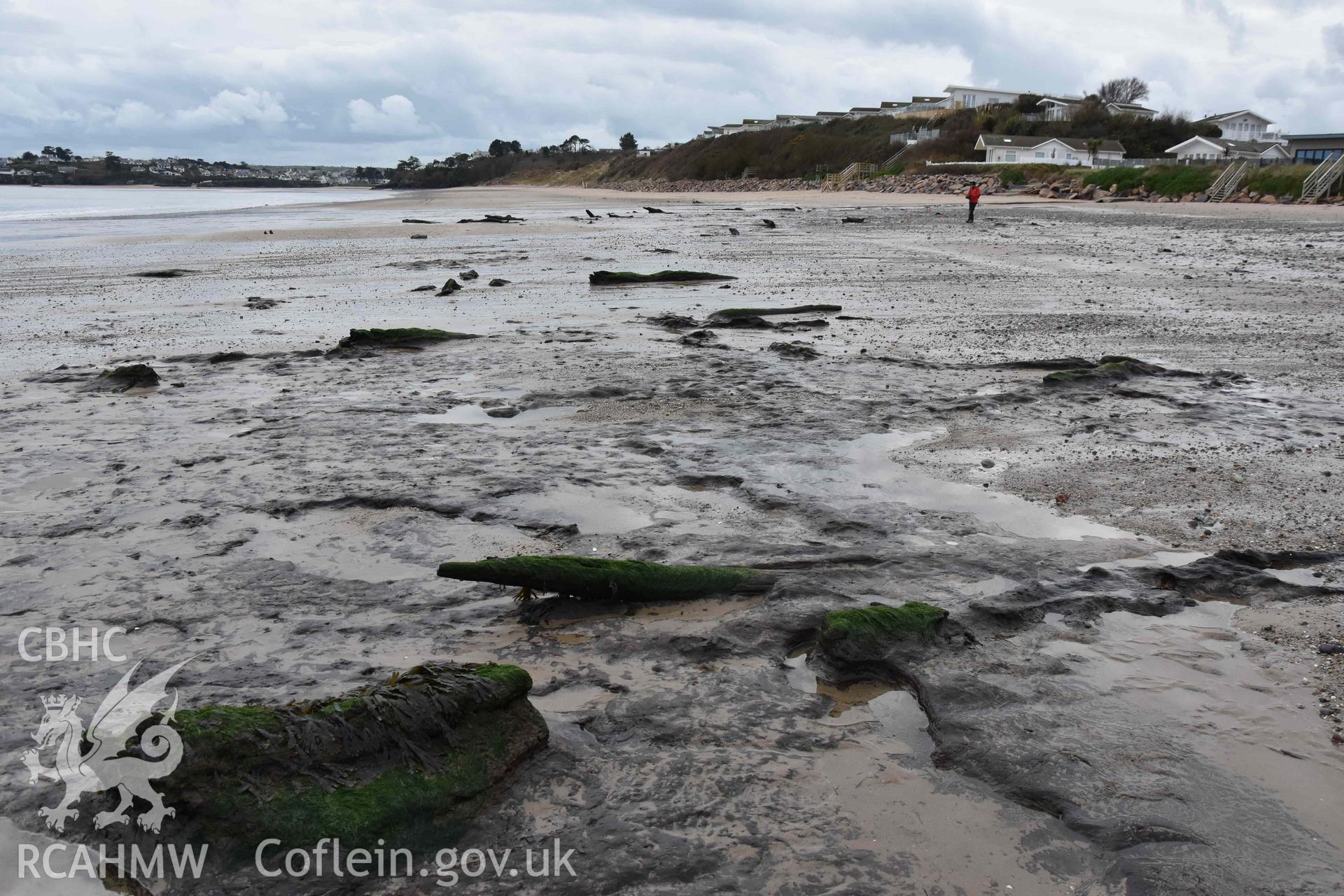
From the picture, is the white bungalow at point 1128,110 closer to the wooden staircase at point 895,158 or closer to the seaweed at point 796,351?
the wooden staircase at point 895,158

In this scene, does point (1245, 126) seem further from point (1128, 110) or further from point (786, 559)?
point (786, 559)

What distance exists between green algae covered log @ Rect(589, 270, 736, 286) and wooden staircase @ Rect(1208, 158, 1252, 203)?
31607 millimetres

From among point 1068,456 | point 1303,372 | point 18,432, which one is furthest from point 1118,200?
point 18,432

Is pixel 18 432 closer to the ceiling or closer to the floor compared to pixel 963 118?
closer to the floor

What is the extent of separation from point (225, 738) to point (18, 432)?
524 cm

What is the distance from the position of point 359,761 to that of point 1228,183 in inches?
1775

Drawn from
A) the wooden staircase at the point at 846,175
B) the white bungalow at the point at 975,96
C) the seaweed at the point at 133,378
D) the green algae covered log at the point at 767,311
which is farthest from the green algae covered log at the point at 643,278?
the white bungalow at the point at 975,96

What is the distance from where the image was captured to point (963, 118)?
8650cm

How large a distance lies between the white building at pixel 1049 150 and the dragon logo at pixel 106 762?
245 feet

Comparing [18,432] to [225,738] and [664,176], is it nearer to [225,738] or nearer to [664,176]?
[225,738]

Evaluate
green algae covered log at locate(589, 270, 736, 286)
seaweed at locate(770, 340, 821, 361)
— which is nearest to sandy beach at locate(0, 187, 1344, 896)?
seaweed at locate(770, 340, 821, 361)

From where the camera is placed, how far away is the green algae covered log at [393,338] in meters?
9.70

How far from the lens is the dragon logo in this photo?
2541 millimetres

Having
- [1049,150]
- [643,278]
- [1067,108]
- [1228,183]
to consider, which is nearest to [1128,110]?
[1067,108]
